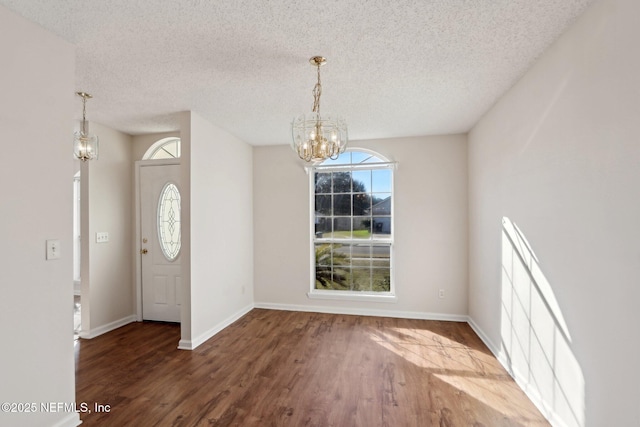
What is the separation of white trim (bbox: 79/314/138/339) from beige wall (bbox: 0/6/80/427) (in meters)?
1.86

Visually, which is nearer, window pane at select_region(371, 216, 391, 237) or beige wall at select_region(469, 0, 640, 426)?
beige wall at select_region(469, 0, 640, 426)

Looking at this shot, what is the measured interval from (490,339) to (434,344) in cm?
57

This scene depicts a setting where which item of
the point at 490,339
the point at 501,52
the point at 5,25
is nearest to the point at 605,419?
the point at 490,339

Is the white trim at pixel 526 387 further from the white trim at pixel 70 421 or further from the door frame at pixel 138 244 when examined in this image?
the door frame at pixel 138 244

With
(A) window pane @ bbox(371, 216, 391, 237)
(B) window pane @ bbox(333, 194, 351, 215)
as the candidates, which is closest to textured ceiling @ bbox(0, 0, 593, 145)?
(B) window pane @ bbox(333, 194, 351, 215)

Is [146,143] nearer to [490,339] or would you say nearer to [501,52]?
[501,52]

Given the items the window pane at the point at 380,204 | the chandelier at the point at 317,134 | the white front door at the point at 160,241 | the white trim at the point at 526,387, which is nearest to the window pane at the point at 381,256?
the window pane at the point at 380,204

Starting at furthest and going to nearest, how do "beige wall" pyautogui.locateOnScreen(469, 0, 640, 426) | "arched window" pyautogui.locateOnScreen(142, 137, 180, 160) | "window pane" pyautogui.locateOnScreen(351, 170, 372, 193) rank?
1. "window pane" pyautogui.locateOnScreen(351, 170, 372, 193)
2. "arched window" pyautogui.locateOnScreen(142, 137, 180, 160)
3. "beige wall" pyautogui.locateOnScreen(469, 0, 640, 426)

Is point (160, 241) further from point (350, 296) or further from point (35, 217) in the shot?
point (350, 296)

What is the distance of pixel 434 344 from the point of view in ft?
11.1

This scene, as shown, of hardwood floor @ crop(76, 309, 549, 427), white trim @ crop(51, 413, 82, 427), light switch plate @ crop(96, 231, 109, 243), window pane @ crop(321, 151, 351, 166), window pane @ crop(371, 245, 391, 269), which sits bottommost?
hardwood floor @ crop(76, 309, 549, 427)

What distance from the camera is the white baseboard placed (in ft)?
13.8

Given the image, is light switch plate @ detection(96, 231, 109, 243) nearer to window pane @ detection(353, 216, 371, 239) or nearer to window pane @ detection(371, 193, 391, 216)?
window pane @ detection(353, 216, 371, 239)

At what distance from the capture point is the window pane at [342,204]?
4.62 metres
